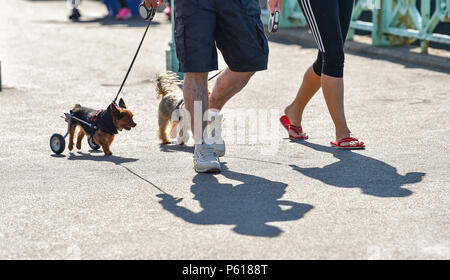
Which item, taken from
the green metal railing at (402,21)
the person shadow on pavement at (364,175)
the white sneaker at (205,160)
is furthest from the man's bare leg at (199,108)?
the green metal railing at (402,21)

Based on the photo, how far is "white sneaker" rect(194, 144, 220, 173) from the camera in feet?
19.8

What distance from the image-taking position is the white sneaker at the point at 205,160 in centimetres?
603

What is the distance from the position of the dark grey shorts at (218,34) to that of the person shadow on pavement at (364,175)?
0.84 meters

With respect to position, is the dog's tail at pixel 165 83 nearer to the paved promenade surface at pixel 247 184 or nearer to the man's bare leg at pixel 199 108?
the paved promenade surface at pixel 247 184

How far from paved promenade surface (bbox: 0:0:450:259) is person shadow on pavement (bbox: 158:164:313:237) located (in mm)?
11

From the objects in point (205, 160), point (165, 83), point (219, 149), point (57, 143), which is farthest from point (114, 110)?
point (205, 160)

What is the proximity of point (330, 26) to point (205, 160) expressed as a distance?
137 centimetres

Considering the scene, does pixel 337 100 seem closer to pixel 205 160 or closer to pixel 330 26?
pixel 330 26

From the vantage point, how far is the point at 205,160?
238 inches

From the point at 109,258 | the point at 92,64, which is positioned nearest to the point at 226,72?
the point at 109,258

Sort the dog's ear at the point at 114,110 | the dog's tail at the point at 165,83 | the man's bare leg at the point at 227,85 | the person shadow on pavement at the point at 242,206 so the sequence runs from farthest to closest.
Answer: the dog's tail at the point at 165,83
the dog's ear at the point at 114,110
the man's bare leg at the point at 227,85
the person shadow on pavement at the point at 242,206

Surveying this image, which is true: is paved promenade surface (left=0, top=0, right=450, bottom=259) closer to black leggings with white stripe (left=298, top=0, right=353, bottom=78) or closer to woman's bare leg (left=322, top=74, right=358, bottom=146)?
woman's bare leg (left=322, top=74, right=358, bottom=146)

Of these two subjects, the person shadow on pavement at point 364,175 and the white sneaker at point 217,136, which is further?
the white sneaker at point 217,136

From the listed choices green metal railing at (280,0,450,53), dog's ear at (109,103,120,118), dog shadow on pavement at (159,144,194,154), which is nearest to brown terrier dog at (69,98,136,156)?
dog's ear at (109,103,120,118)
